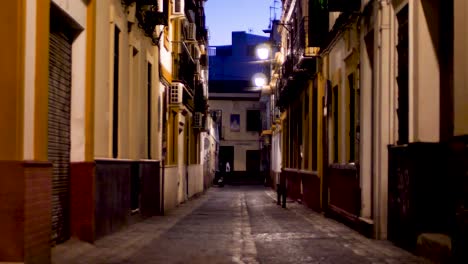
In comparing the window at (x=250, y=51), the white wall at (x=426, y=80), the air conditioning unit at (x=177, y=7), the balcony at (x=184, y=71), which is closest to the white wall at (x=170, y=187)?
the balcony at (x=184, y=71)

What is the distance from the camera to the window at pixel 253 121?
6538 centimetres

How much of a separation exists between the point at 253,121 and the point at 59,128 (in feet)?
178

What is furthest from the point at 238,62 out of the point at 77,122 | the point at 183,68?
the point at 77,122

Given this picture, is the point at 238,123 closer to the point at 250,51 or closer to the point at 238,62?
the point at 238,62

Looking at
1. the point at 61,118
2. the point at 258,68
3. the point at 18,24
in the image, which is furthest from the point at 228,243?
the point at 258,68

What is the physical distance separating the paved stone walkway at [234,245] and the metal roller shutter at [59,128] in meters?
0.47

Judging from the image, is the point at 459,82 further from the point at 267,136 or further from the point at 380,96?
the point at 267,136

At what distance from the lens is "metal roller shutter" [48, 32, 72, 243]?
36.2 feet

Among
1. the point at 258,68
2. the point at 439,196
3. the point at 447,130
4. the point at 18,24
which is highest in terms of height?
the point at 258,68

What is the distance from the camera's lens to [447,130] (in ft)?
36.1

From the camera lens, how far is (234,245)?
1248cm

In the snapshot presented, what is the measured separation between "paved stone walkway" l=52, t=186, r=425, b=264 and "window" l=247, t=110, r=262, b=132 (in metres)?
47.2

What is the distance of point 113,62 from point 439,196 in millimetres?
6862

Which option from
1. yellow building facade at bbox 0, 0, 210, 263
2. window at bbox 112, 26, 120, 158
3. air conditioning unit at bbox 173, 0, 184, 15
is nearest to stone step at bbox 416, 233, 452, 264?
yellow building facade at bbox 0, 0, 210, 263
